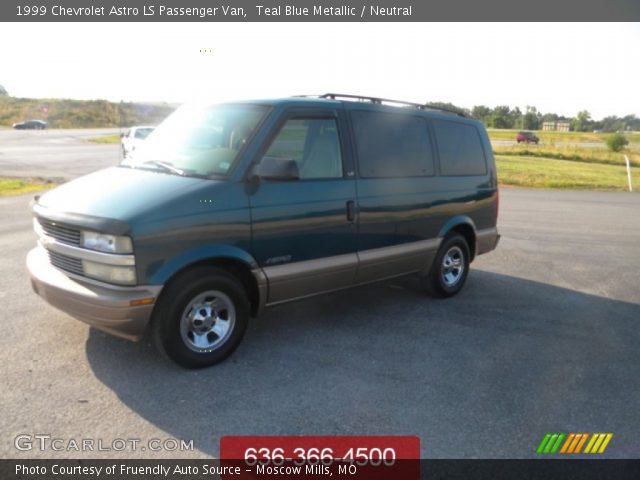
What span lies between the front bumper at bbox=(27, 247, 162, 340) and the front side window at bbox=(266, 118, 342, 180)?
1539mm

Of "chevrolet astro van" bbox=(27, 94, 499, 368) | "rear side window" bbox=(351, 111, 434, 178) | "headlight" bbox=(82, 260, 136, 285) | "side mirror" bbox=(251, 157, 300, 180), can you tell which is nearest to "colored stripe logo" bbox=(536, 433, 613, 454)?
"chevrolet astro van" bbox=(27, 94, 499, 368)

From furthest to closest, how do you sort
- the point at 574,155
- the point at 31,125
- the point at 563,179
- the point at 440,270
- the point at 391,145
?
the point at 31,125
the point at 574,155
the point at 563,179
the point at 440,270
the point at 391,145

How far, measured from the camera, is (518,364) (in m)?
4.48

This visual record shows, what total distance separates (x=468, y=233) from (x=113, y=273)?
430cm

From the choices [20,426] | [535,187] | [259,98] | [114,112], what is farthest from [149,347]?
[114,112]

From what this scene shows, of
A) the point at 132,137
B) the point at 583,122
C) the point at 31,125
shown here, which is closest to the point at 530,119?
the point at 583,122

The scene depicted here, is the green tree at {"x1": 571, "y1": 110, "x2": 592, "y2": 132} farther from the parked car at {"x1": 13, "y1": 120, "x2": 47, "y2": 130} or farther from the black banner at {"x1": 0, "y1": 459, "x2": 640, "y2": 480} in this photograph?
the black banner at {"x1": 0, "y1": 459, "x2": 640, "y2": 480}

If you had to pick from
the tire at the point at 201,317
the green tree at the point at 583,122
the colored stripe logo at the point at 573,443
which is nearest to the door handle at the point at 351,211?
the tire at the point at 201,317

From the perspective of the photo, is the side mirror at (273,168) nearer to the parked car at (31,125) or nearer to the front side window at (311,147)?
the front side window at (311,147)

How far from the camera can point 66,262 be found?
13.2ft

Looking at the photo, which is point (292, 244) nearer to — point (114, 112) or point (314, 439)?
point (314, 439)

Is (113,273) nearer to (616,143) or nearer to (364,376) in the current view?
(364,376)

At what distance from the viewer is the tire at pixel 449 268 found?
20.0 ft

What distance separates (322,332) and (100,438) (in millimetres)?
2285
